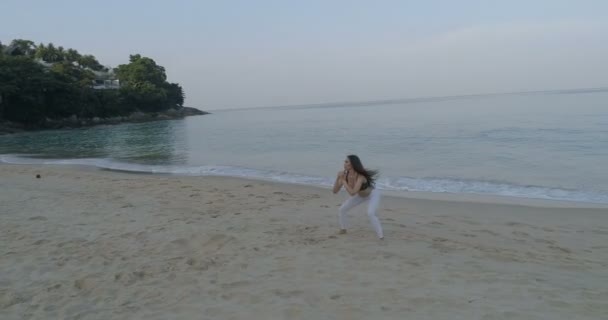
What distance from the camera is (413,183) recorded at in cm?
1230

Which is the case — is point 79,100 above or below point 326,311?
above

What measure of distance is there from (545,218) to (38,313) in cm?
794

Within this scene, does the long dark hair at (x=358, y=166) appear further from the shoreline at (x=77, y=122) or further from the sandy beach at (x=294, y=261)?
the shoreline at (x=77, y=122)

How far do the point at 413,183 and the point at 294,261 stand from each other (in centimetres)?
781

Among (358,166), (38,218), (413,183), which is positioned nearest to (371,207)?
(358,166)

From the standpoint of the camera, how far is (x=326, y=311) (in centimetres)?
384

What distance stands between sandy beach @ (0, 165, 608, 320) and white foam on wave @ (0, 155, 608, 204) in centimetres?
109

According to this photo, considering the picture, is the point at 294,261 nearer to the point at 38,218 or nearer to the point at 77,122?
the point at 38,218

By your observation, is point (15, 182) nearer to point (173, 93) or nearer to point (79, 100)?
point (79, 100)

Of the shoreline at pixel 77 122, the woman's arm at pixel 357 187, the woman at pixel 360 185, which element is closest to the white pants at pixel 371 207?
the woman at pixel 360 185

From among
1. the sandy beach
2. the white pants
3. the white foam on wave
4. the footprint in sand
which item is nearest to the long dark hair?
the white pants

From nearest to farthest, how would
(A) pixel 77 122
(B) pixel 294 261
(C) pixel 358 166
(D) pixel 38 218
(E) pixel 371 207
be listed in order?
(B) pixel 294 261 < (C) pixel 358 166 < (E) pixel 371 207 < (D) pixel 38 218 < (A) pixel 77 122

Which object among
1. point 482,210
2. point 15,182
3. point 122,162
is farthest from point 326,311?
point 122,162

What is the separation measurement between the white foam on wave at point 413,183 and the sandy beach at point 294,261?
1093 millimetres
